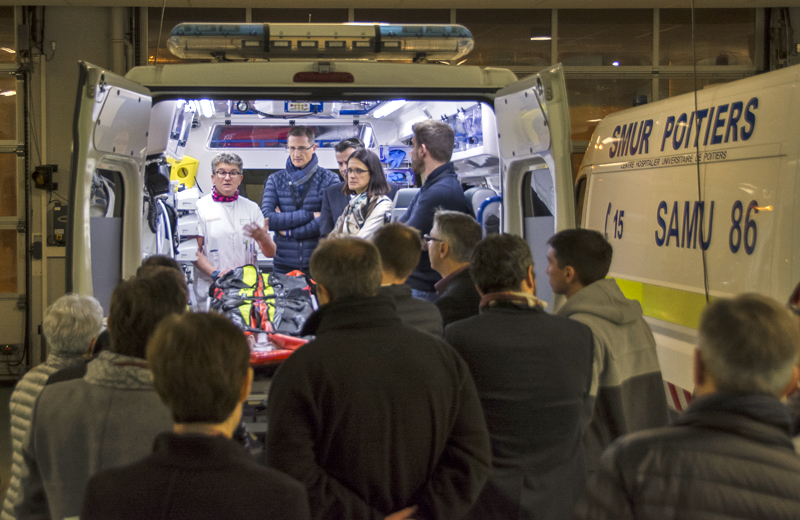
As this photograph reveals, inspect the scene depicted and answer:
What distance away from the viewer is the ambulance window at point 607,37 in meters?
8.07

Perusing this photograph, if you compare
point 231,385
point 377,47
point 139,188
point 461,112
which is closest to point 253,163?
point 461,112

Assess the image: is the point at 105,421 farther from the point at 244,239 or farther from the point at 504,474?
the point at 244,239

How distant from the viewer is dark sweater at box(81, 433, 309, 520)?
1290 mm

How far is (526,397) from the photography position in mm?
2236

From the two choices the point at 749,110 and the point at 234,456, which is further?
the point at 749,110

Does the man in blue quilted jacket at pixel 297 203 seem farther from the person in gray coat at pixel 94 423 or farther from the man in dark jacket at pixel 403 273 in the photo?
the person in gray coat at pixel 94 423

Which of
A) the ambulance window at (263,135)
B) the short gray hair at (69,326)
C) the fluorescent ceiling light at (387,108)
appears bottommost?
the short gray hair at (69,326)

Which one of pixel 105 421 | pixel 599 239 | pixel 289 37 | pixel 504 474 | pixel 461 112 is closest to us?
pixel 105 421

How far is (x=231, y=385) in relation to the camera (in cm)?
141

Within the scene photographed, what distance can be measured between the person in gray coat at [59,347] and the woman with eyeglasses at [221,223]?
3500 millimetres

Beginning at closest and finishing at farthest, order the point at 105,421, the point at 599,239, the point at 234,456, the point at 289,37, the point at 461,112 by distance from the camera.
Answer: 1. the point at 234,456
2. the point at 105,421
3. the point at 599,239
4. the point at 289,37
5. the point at 461,112

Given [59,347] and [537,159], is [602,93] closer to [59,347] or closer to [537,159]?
[537,159]

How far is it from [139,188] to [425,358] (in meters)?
2.76

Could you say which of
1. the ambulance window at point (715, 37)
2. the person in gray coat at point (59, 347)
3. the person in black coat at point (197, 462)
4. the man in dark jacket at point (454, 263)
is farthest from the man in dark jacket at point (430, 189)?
the ambulance window at point (715, 37)
